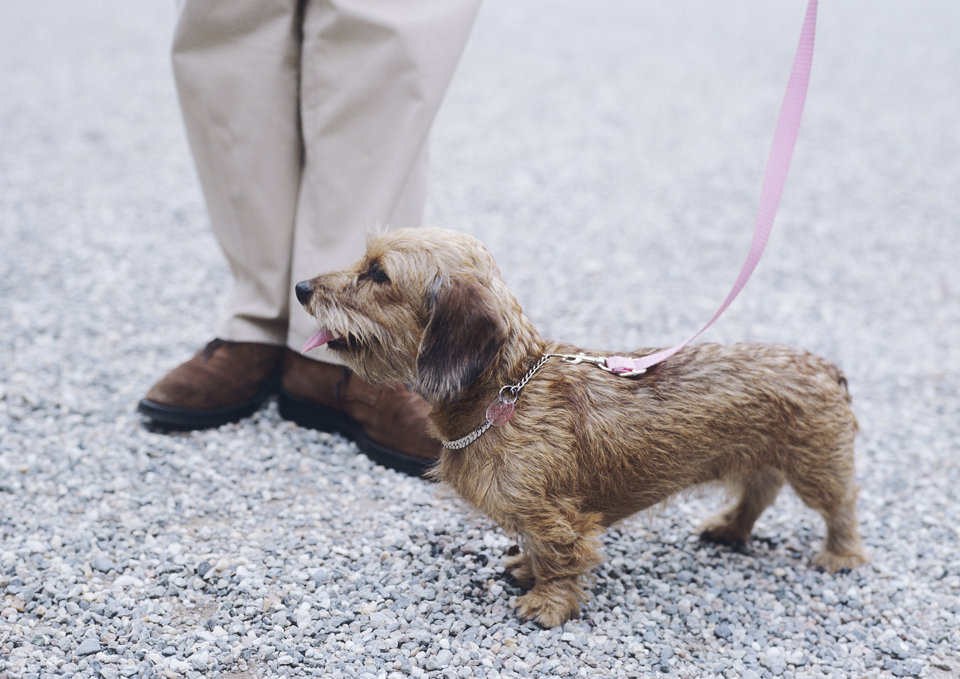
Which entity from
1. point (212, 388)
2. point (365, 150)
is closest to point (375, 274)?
point (365, 150)

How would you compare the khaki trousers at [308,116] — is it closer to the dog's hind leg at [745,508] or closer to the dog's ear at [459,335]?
the dog's ear at [459,335]

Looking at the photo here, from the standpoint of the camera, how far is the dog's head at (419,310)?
248 centimetres

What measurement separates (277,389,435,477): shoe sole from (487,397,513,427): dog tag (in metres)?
0.99

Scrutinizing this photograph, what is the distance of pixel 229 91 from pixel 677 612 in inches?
101

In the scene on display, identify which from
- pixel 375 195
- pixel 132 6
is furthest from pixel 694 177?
pixel 132 6

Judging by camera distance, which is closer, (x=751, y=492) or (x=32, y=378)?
(x=751, y=492)

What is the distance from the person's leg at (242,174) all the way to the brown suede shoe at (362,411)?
0.67 ft

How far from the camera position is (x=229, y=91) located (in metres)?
3.47

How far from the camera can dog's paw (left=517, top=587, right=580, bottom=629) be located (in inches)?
109

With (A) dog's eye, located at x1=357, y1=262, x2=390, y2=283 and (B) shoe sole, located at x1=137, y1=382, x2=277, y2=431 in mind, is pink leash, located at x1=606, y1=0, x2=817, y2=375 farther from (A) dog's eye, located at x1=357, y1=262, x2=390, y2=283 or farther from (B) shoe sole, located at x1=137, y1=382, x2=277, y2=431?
(B) shoe sole, located at x1=137, y1=382, x2=277, y2=431

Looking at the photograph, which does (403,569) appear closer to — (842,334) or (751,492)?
A: (751,492)

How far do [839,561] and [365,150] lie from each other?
2.37 m

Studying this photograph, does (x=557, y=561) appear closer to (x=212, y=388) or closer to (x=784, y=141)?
(x=784, y=141)

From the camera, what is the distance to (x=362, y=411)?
12.1ft
